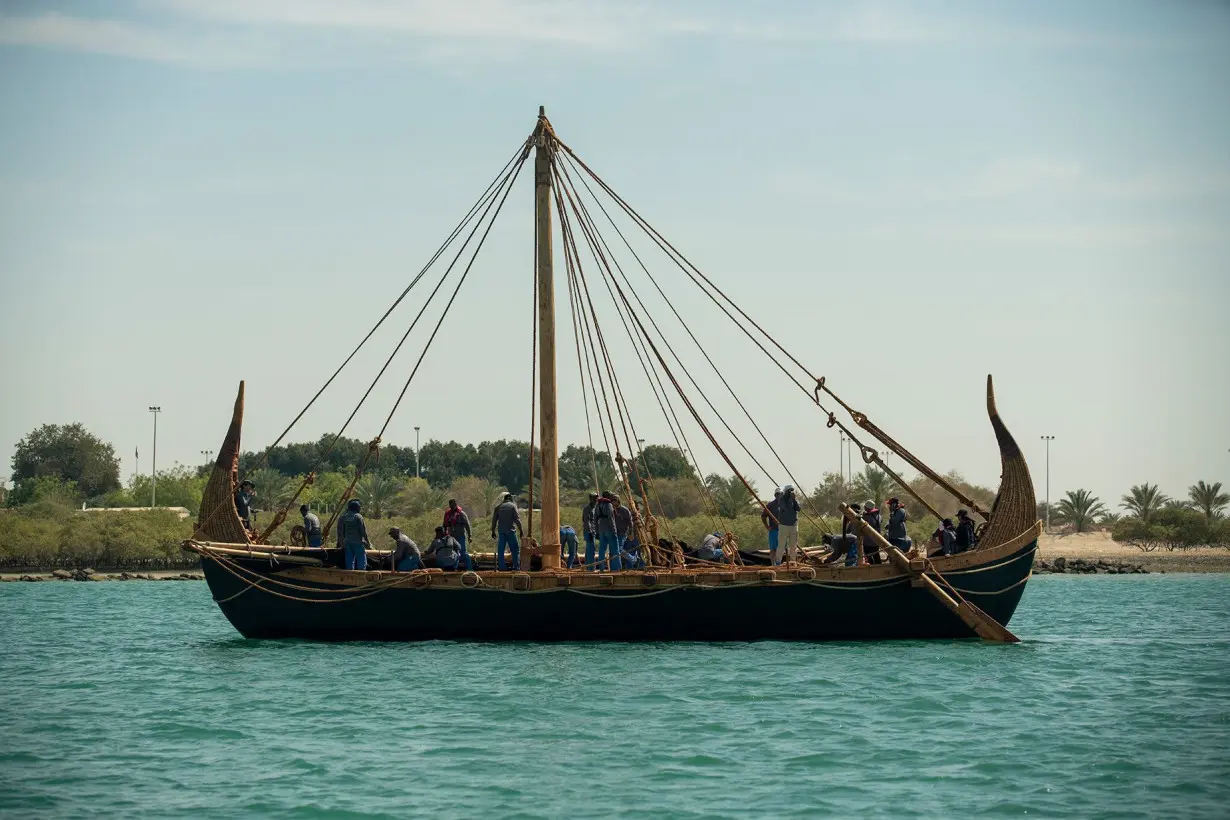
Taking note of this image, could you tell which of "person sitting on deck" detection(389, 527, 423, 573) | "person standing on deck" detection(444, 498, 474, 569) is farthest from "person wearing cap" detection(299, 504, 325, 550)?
"person standing on deck" detection(444, 498, 474, 569)

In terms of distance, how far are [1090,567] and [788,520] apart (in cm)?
5449

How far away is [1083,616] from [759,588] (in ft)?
57.0

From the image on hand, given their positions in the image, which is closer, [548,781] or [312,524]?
[548,781]

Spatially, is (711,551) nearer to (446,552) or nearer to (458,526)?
(458,526)

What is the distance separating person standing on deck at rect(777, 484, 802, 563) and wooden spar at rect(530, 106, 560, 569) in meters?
4.38

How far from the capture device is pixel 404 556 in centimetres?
2952

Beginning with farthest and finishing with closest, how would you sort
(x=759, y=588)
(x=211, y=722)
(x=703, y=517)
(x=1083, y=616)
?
(x=703, y=517), (x=1083, y=616), (x=759, y=588), (x=211, y=722)

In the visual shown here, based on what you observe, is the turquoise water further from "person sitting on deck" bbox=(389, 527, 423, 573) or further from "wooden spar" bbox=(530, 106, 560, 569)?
"wooden spar" bbox=(530, 106, 560, 569)

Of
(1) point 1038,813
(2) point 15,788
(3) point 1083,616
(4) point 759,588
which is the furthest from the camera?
(3) point 1083,616

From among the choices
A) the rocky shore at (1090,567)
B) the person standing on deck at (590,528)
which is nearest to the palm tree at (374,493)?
the rocky shore at (1090,567)

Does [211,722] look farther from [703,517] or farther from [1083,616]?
[703,517]

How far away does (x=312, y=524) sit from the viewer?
105 feet

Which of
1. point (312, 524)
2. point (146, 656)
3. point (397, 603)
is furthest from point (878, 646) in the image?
point (146, 656)

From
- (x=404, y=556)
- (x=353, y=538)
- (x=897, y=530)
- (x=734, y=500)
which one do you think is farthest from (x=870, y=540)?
(x=734, y=500)
